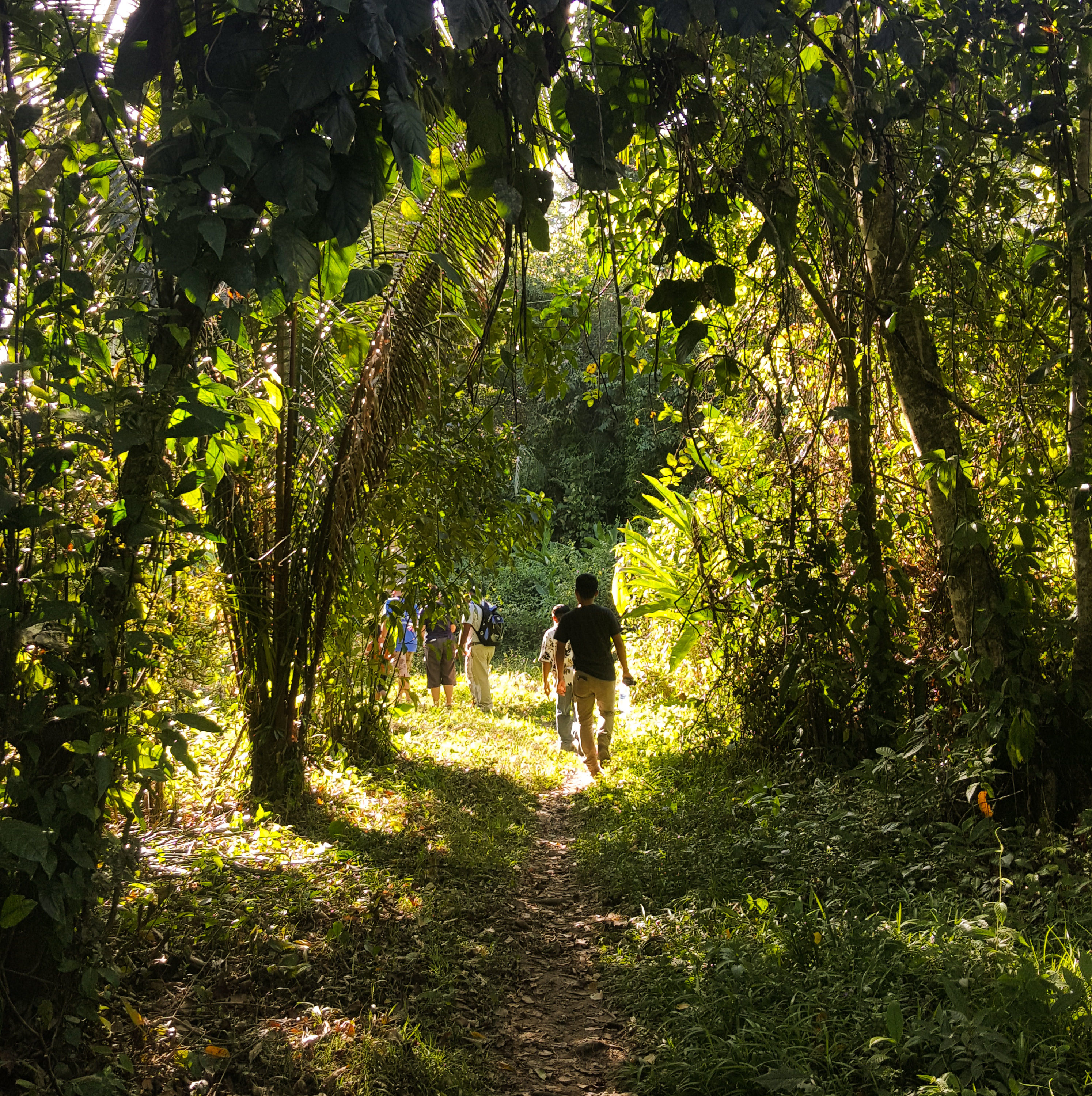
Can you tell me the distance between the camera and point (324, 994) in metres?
3.74

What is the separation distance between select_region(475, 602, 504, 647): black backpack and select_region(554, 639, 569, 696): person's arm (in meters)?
2.34

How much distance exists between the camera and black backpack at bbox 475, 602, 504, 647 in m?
12.0

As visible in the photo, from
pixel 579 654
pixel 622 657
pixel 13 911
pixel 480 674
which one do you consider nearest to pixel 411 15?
pixel 13 911

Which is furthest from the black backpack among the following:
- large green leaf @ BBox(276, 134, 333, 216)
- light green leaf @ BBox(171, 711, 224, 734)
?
large green leaf @ BBox(276, 134, 333, 216)

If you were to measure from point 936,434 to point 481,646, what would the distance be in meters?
7.95

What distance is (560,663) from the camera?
9.30 m

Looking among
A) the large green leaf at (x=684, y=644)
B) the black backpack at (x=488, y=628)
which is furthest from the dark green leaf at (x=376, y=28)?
the black backpack at (x=488, y=628)

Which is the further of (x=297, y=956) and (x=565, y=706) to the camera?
(x=565, y=706)

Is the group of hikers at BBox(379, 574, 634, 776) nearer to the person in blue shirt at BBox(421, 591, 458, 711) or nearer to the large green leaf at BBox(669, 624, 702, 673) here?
the person in blue shirt at BBox(421, 591, 458, 711)

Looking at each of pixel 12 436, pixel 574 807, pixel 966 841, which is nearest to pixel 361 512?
pixel 574 807

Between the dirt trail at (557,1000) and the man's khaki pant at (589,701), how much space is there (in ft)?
7.53

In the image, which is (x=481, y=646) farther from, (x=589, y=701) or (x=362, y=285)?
(x=362, y=285)

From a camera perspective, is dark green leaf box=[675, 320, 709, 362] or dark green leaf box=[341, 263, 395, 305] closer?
dark green leaf box=[341, 263, 395, 305]

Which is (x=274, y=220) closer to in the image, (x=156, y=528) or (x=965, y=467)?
(x=156, y=528)
